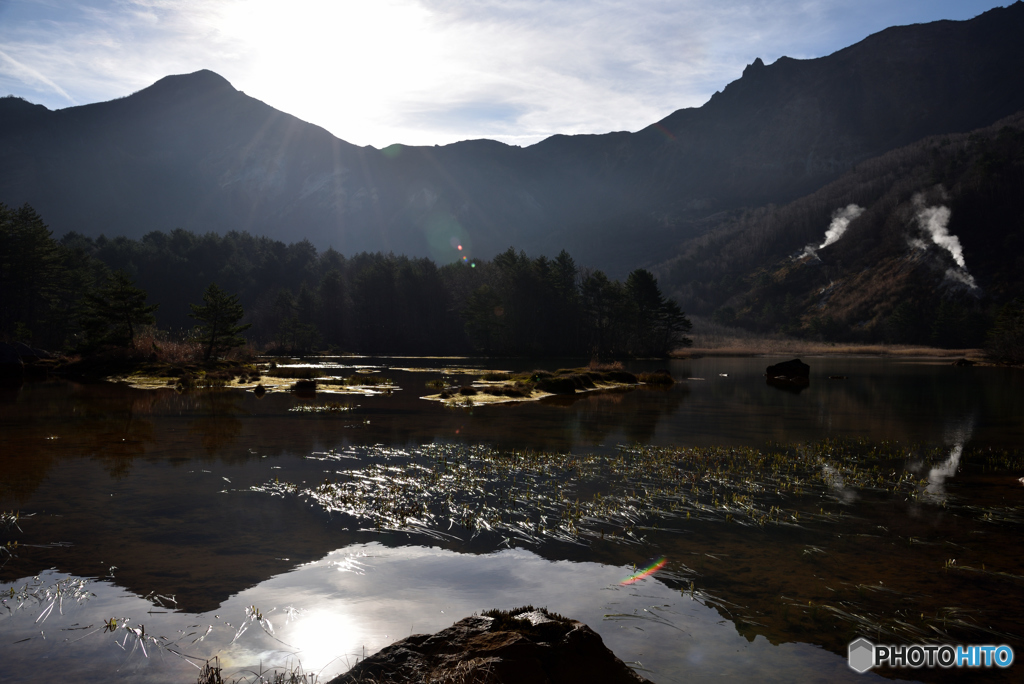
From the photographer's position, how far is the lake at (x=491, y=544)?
657cm

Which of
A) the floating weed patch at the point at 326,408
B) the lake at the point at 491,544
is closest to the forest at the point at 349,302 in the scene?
the floating weed patch at the point at 326,408

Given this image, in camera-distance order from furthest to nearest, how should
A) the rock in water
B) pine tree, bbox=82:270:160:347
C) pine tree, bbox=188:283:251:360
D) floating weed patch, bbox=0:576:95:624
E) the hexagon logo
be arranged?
pine tree, bbox=188:283:251:360 → the rock in water → pine tree, bbox=82:270:160:347 → floating weed patch, bbox=0:576:95:624 → the hexagon logo

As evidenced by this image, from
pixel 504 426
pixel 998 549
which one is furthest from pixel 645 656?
pixel 504 426

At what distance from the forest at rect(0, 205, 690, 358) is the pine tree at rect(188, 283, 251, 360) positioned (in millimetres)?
1253

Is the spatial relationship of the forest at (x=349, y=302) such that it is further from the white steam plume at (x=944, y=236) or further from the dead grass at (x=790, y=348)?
the white steam plume at (x=944, y=236)

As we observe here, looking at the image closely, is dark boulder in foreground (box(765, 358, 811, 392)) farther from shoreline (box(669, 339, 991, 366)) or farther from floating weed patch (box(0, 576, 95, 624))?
floating weed patch (box(0, 576, 95, 624))

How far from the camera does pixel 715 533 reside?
35.1ft

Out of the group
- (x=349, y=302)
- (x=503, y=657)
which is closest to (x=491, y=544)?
(x=503, y=657)

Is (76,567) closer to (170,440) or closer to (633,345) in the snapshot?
(170,440)

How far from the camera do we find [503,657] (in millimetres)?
4793

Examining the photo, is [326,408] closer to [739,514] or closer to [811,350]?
[739,514]

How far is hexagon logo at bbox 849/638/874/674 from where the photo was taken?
6.39 meters

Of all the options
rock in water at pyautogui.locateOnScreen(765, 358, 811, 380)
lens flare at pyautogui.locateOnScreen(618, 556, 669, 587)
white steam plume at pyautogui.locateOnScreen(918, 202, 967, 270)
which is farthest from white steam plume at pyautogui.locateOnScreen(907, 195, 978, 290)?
lens flare at pyautogui.locateOnScreen(618, 556, 669, 587)

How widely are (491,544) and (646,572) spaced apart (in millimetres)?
2830
